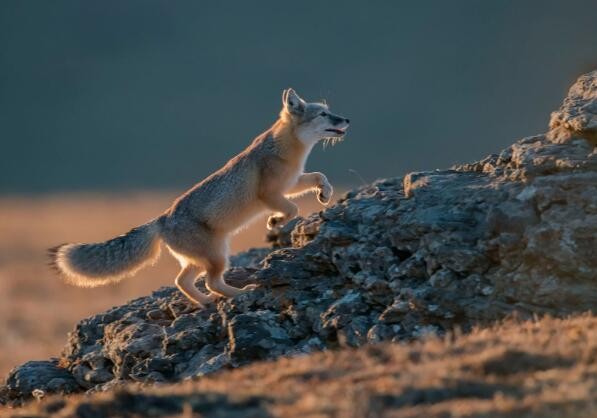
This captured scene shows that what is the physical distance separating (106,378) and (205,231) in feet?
6.72

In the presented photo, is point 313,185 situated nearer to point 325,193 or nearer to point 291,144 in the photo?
point 325,193

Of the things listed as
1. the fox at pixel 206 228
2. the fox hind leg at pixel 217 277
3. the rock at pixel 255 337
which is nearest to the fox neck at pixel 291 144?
the fox at pixel 206 228

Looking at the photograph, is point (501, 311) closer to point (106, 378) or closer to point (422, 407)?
point (422, 407)

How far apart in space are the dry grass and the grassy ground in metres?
14.1

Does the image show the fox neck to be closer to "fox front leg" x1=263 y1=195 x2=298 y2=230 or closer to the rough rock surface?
"fox front leg" x1=263 y1=195 x2=298 y2=230

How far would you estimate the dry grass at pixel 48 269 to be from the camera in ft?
101

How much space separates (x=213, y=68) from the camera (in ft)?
372

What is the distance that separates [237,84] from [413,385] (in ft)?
325

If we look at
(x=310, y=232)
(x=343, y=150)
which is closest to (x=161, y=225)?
(x=310, y=232)

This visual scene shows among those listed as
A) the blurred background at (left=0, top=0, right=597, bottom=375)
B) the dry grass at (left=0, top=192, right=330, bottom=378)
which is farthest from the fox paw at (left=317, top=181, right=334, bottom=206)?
the blurred background at (left=0, top=0, right=597, bottom=375)

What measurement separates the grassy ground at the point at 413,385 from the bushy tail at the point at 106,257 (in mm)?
4460

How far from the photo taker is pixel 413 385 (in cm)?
938

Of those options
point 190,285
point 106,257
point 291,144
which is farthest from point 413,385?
point 291,144

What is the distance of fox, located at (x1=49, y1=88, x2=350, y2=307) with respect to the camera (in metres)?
15.2
